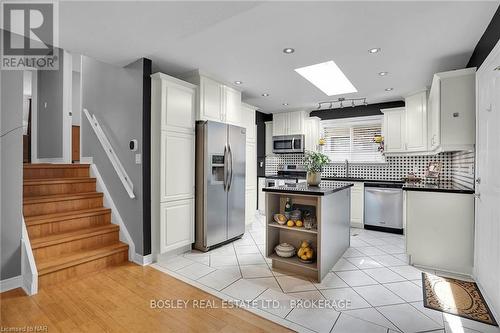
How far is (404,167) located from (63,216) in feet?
18.2

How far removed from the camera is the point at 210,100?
11.7 ft

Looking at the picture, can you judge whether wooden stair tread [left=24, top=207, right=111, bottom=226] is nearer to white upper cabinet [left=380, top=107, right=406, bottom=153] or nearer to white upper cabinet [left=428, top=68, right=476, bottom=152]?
white upper cabinet [left=428, top=68, right=476, bottom=152]

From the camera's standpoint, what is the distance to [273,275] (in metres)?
2.65

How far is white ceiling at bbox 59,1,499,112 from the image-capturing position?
1.96m

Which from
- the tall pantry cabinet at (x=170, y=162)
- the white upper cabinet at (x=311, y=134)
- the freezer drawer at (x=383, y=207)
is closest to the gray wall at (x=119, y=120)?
the tall pantry cabinet at (x=170, y=162)

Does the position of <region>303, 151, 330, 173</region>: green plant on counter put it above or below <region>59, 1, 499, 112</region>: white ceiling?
below

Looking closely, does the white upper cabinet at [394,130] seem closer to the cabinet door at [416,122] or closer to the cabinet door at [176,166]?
the cabinet door at [416,122]

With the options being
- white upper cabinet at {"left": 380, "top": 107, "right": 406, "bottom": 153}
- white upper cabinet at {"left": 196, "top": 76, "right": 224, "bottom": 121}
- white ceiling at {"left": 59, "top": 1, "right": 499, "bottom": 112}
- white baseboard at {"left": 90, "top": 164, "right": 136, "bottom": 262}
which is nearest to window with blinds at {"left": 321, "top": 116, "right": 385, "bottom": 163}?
white upper cabinet at {"left": 380, "top": 107, "right": 406, "bottom": 153}

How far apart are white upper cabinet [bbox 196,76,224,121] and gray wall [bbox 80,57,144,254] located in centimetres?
79

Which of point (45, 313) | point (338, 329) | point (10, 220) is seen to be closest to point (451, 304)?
point (338, 329)

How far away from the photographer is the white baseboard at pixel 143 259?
293 centimetres

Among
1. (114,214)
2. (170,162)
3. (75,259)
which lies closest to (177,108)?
(170,162)

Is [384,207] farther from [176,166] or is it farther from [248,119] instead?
[176,166]

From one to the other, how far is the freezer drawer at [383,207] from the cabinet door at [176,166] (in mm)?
3216
